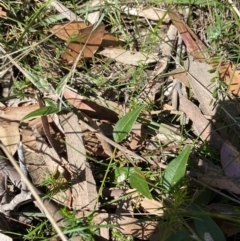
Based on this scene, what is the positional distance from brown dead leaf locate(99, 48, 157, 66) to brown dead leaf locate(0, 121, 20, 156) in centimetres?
56

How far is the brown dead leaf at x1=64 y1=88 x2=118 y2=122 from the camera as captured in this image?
87.9 inches

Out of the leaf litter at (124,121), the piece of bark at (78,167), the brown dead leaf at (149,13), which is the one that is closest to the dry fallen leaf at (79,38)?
the leaf litter at (124,121)

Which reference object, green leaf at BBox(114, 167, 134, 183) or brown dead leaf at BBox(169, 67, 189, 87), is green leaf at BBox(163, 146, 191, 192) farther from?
brown dead leaf at BBox(169, 67, 189, 87)

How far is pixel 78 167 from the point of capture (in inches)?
82.7

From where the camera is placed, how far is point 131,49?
7.95 ft

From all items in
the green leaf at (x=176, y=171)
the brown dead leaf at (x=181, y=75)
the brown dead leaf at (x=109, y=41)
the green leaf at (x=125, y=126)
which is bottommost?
the green leaf at (x=176, y=171)

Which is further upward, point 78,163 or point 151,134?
point 151,134

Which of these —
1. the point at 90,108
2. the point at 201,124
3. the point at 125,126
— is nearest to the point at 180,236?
the point at 125,126

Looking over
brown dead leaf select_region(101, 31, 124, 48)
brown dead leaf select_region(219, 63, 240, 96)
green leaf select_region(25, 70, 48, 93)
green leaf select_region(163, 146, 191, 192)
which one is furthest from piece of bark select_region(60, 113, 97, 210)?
brown dead leaf select_region(219, 63, 240, 96)

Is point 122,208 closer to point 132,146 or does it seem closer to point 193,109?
point 132,146

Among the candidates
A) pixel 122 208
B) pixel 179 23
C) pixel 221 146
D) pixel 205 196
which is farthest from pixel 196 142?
pixel 179 23

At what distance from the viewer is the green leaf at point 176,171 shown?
Answer: 1.90 m

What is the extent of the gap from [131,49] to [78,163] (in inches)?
25.4

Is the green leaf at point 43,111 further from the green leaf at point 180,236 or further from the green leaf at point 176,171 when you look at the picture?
the green leaf at point 180,236
